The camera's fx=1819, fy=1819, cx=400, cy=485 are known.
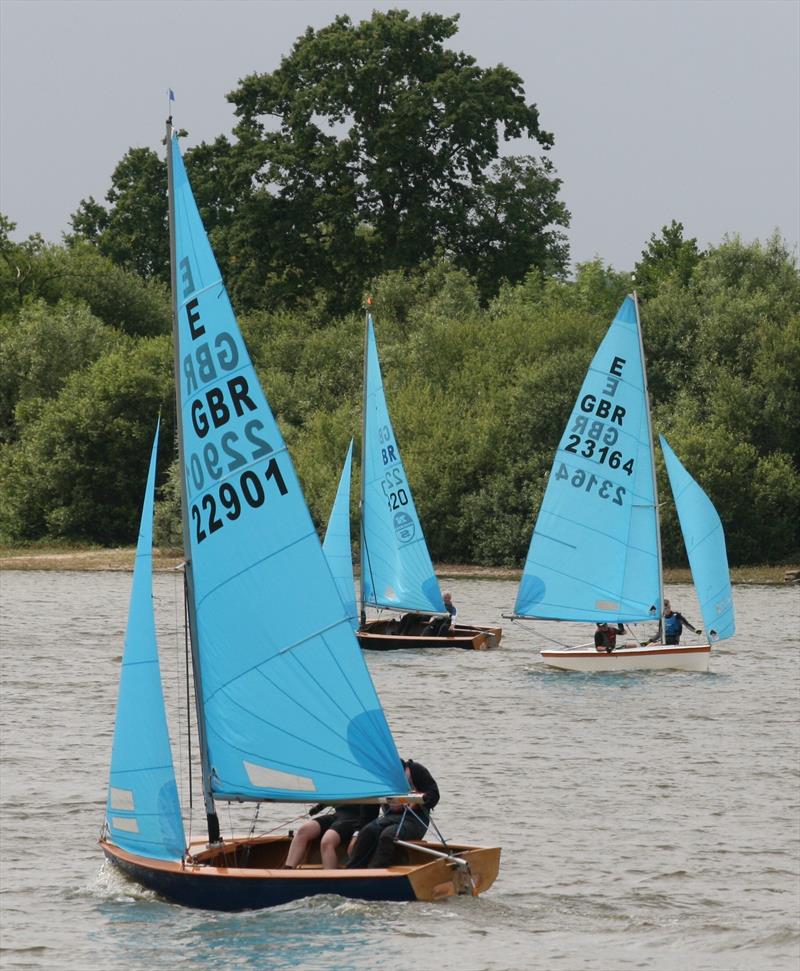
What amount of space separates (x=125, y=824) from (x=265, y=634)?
7.20 feet

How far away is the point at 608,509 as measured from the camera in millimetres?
35469

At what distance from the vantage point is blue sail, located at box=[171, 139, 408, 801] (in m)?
16.7

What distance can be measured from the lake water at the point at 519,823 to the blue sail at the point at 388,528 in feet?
4.85

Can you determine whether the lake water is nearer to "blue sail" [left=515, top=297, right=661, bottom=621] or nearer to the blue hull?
the blue hull

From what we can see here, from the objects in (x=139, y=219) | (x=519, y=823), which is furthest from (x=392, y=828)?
(x=139, y=219)

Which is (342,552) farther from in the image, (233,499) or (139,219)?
(139,219)

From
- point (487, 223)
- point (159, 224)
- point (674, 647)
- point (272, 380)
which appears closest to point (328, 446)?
point (272, 380)

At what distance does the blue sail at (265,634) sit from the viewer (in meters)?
16.7

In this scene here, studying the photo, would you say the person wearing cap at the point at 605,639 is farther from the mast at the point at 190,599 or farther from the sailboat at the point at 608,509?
the mast at the point at 190,599

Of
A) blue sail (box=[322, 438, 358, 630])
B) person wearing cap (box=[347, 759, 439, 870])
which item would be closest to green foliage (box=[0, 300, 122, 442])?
blue sail (box=[322, 438, 358, 630])

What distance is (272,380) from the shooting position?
75188 mm

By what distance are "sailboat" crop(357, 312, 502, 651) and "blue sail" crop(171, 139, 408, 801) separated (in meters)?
22.3

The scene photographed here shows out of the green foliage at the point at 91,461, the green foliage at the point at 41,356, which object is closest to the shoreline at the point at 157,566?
the green foliage at the point at 91,461

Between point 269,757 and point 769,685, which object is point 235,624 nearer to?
point 269,757
